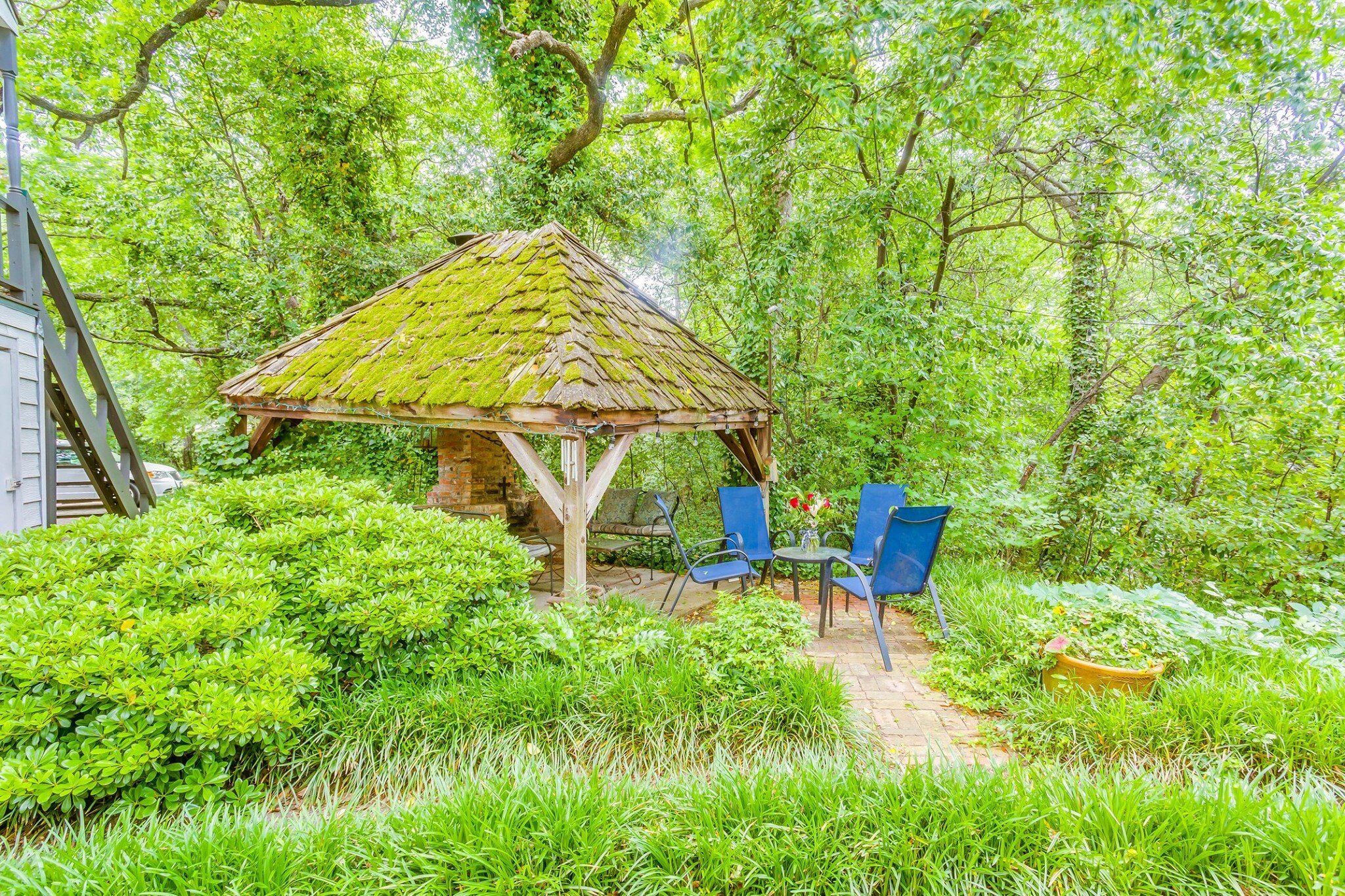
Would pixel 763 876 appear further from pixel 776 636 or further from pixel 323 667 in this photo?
pixel 323 667

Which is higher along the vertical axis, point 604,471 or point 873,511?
point 604,471

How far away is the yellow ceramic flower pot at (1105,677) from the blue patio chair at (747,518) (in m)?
2.55

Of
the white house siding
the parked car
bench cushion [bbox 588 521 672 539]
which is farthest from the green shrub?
the parked car

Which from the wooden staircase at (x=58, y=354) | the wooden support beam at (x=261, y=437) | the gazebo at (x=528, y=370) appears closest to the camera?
the gazebo at (x=528, y=370)

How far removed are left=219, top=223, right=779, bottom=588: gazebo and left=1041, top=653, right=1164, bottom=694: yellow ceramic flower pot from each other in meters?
3.01

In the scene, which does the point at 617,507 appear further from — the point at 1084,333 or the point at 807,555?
the point at 1084,333

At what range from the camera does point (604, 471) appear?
13.2 ft

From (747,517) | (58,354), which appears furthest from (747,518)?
(58,354)

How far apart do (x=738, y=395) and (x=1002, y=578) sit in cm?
315

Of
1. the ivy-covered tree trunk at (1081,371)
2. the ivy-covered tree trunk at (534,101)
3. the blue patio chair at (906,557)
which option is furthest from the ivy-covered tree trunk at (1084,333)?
the ivy-covered tree trunk at (534,101)

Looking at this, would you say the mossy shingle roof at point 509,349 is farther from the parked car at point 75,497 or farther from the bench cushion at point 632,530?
the parked car at point 75,497

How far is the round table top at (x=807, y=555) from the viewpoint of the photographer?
446 cm

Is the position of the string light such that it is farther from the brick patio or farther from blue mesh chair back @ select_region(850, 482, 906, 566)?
blue mesh chair back @ select_region(850, 482, 906, 566)

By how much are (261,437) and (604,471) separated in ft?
14.5
